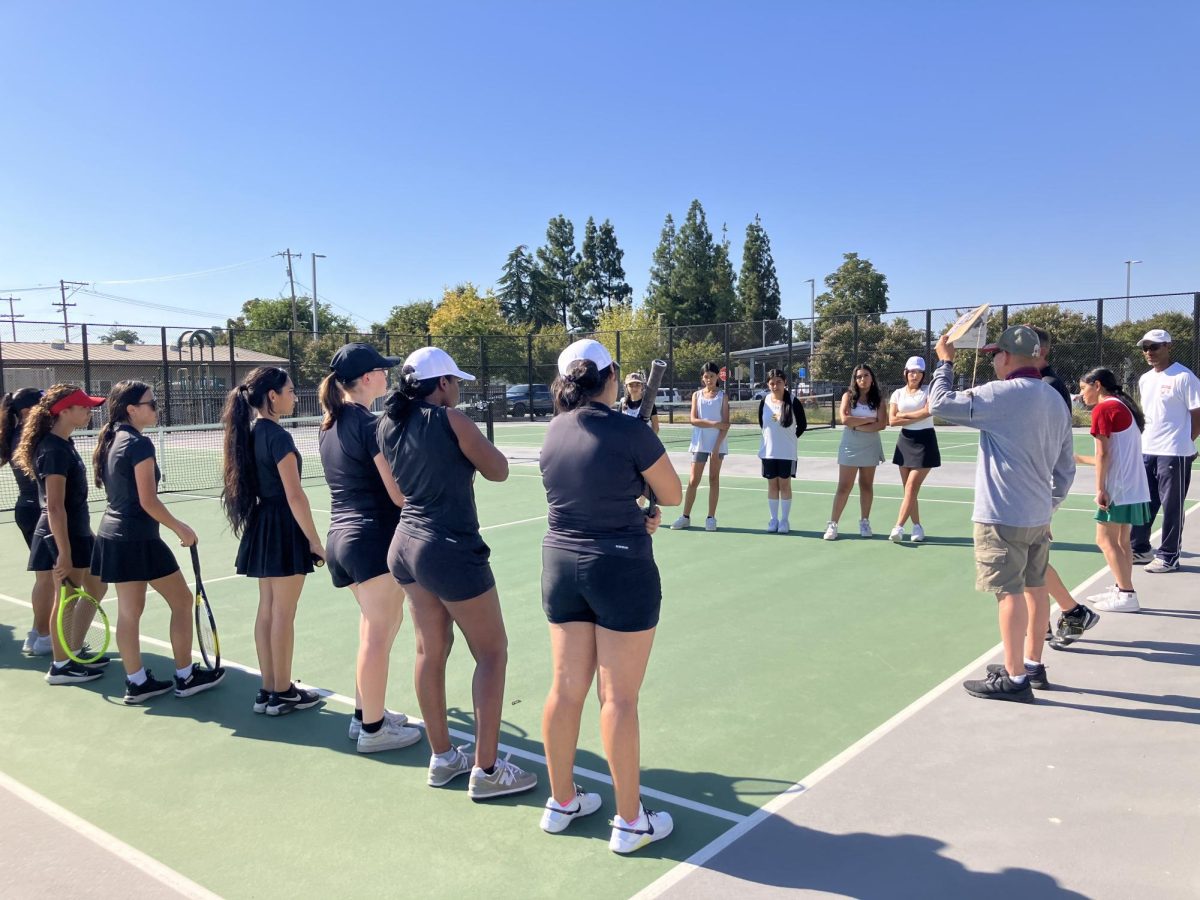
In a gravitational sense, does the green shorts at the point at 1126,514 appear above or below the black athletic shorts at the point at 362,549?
below

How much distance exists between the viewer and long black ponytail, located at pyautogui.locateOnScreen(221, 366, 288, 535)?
4414mm

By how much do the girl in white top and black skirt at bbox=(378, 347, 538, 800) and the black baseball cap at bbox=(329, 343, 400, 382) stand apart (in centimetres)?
54

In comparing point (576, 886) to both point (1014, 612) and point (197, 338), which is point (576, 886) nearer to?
point (1014, 612)

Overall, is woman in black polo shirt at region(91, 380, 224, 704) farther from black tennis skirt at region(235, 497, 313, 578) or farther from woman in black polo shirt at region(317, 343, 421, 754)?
woman in black polo shirt at region(317, 343, 421, 754)

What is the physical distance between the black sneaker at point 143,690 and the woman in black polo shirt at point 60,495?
63 centimetres

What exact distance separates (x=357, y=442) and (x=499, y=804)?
1736mm

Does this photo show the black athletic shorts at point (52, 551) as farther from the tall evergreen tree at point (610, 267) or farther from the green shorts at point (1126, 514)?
the tall evergreen tree at point (610, 267)

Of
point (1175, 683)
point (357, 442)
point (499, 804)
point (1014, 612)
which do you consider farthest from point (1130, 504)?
point (357, 442)

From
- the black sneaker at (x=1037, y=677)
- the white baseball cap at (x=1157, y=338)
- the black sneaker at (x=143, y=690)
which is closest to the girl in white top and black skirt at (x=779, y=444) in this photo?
the white baseball cap at (x=1157, y=338)

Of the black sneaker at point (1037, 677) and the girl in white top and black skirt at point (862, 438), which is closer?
the black sneaker at point (1037, 677)

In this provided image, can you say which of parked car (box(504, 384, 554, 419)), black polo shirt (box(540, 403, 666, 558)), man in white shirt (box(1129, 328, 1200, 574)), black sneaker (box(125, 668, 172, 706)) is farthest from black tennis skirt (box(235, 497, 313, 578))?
parked car (box(504, 384, 554, 419))

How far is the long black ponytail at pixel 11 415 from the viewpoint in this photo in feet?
18.5

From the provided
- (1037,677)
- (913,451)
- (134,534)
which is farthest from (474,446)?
(913,451)

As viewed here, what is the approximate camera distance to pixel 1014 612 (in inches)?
175
